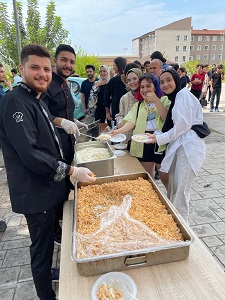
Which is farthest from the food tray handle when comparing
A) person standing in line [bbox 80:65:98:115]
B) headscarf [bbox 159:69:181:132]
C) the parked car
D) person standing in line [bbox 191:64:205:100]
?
person standing in line [bbox 191:64:205:100]

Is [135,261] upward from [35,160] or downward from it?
downward

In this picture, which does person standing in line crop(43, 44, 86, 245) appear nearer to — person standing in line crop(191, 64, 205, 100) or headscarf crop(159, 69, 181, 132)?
headscarf crop(159, 69, 181, 132)

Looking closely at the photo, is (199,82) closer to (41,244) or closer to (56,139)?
(56,139)

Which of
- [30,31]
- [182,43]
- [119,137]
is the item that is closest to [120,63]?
[119,137]

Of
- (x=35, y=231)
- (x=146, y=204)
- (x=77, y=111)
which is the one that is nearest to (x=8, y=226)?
(x=35, y=231)

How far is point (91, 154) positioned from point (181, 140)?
81cm

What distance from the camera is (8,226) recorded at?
2.81 metres

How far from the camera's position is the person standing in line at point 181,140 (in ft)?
6.37

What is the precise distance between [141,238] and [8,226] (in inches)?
90.2

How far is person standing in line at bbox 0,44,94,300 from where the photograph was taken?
1204mm

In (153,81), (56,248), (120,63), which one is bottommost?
(56,248)

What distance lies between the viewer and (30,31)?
10.6 metres

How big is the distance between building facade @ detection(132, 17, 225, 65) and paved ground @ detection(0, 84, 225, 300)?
40.0 metres

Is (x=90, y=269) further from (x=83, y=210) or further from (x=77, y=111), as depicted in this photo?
(x=77, y=111)
